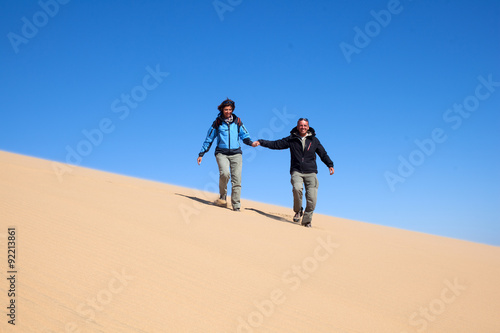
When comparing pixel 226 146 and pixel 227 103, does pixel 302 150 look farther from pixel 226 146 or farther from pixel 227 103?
pixel 227 103

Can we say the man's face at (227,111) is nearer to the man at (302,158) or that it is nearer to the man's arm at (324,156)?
the man at (302,158)

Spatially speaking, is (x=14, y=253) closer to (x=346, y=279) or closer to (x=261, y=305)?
(x=261, y=305)

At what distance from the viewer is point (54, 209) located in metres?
4.32

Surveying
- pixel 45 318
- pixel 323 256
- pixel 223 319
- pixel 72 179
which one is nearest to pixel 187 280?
pixel 223 319

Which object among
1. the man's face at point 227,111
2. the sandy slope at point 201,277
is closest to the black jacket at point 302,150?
the man's face at point 227,111

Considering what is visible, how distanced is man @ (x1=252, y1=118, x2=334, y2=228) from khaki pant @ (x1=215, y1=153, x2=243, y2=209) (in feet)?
2.52

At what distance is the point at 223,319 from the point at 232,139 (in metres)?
4.96

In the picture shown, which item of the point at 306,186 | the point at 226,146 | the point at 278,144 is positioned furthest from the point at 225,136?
the point at 306,186

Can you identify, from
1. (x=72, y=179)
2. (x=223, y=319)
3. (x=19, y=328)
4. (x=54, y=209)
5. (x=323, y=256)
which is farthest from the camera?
(x=72, y=179)

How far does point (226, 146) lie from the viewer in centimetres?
736

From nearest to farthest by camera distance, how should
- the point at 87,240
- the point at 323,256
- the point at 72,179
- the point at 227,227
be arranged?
the point at 87,240, the point at 323,256, the point at 227,227, the point at 72,179

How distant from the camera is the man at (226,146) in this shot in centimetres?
729

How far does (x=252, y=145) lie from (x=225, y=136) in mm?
570

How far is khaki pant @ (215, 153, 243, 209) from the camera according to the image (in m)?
7.23
